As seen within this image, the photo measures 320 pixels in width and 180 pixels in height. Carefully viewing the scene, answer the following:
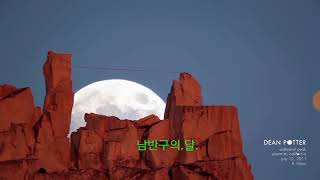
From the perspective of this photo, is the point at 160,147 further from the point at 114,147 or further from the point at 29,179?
the point at 29,179

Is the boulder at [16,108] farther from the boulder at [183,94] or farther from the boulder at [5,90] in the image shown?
the boulder at [183,94]

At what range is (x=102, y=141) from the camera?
46156mm

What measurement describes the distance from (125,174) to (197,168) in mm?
5616

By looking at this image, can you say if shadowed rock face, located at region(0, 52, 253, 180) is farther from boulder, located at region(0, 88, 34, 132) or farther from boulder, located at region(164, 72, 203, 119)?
boulder, located at region(164, 72, 203, 119)

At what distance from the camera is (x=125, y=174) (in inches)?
1721

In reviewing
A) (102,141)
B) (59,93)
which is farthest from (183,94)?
(59,93)

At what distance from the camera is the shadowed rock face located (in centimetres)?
4341

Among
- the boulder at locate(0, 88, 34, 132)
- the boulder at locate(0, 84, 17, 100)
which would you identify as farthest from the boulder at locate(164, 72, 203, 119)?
the boulder at locate(0, 84, 17, 100)

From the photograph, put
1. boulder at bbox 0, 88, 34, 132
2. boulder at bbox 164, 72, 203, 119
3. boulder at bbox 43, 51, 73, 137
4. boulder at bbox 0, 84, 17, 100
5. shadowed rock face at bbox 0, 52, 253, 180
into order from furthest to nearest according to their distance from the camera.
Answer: boulder at bbox 164, 72, 203, 119 < boulder at bbox 43, 51, 73, 137 < boulder at bbox 0, 84, 17, 100 < boulder at bbox 0, 88, 34, 132 < shadowed rock face at bbox 0, 52, 253, 180

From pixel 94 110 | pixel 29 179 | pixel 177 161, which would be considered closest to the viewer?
pixel 29 179

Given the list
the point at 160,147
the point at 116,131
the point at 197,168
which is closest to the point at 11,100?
the point at 116,131

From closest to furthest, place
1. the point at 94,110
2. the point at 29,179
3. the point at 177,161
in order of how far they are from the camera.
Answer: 1. the point at 29,179
2. the point at 177,161
3. the point at 94,110

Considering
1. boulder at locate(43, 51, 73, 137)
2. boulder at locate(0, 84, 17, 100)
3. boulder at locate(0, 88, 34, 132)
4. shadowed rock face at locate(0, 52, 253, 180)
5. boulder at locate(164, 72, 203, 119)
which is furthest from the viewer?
boulder at locate(164, 72, 203, 119)

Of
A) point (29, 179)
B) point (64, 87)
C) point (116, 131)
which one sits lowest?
point (29, 179)
